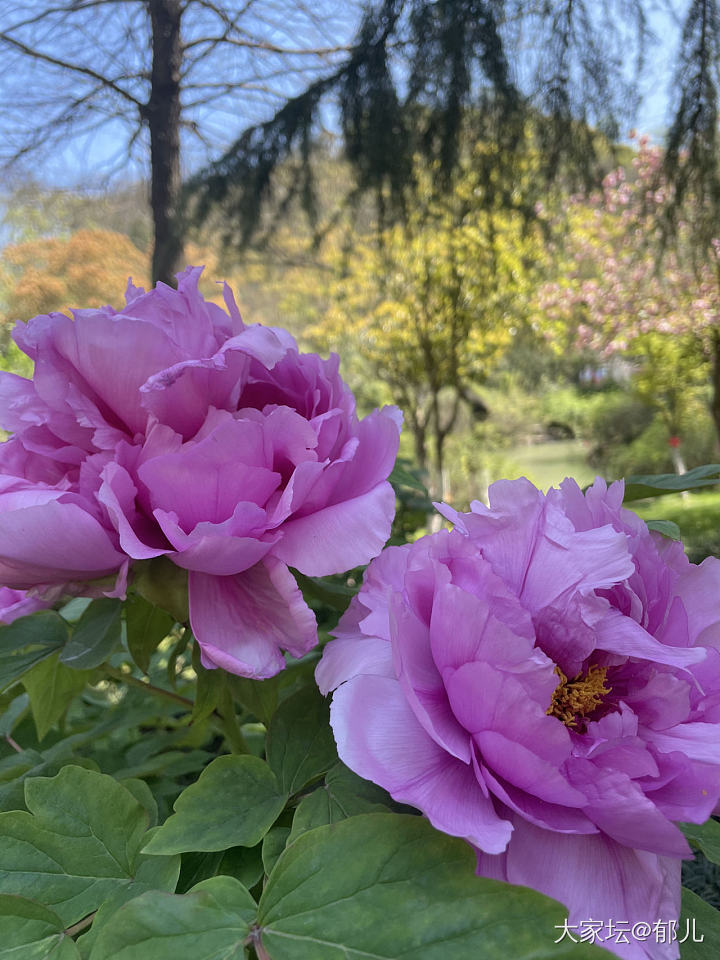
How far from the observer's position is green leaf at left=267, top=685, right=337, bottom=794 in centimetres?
28

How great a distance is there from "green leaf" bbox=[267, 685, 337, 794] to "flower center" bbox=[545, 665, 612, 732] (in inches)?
3.8

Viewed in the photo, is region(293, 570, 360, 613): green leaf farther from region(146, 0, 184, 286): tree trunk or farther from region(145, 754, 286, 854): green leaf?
region(146, 0, 184, 286): tree trunk

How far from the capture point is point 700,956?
25 centimetres

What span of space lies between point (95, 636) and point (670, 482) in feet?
0.95

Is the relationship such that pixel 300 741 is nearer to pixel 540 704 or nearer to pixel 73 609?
pixel 540 704

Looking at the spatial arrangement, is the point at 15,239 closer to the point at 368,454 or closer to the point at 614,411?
the point at 368,454

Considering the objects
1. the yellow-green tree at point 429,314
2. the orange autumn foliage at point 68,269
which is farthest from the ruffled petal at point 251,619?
the orange autumn foliage at point 68,269

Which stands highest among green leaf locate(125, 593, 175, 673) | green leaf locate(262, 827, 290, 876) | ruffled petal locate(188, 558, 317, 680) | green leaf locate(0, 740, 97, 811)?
ruffled petal locate(188, 558, 317, 680)

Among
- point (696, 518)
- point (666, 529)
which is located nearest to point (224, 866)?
point (666, 529)

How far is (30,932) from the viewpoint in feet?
0.76

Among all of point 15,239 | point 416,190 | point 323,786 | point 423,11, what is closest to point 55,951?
point 323,786

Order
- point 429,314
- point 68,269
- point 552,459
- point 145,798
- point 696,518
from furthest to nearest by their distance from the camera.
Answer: point 552,459 < point 429,314 < point 696,518 < point 68,269 < point 145,798

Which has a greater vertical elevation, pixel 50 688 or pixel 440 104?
pixel 440 104

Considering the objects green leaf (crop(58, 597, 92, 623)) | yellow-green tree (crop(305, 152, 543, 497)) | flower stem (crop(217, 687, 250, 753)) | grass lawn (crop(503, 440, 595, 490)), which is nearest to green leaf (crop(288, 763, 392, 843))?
flower stem (crop(217, 687, 250, 753))
